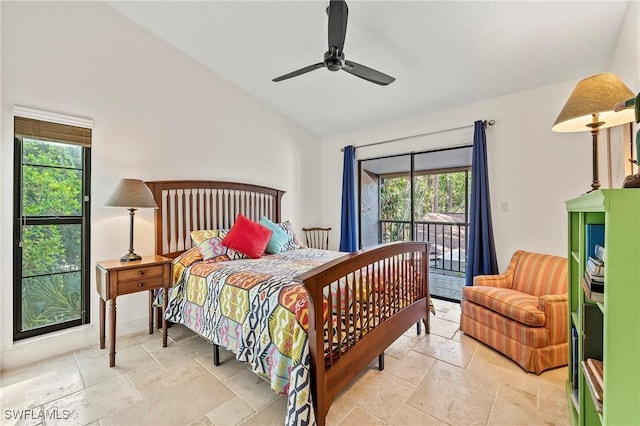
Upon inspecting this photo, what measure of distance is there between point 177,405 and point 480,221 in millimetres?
3355

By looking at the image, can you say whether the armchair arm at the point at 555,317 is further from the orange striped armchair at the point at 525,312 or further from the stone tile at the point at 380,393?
the stone tile at the point at 380,393

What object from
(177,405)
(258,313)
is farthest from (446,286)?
(177,405)

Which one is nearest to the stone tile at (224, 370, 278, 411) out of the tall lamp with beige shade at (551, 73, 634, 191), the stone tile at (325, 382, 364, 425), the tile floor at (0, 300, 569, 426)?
the tile floor at (0, 300, 569, 426)

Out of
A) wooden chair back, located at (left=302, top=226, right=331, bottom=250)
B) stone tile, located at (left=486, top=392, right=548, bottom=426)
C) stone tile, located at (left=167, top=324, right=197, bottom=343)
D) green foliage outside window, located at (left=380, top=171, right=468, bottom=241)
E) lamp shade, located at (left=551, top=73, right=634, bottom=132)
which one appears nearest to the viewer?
lamp shade, located at (left=551, top=73, right=634, bottom=132)

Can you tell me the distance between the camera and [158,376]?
206 cm

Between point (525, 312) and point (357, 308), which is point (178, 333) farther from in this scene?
point (525, 312)

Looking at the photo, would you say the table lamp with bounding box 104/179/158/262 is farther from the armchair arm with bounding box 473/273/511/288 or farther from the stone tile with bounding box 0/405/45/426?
the armchair arm with bounding box 473/273/511/288

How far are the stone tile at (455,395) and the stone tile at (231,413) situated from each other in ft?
3.33

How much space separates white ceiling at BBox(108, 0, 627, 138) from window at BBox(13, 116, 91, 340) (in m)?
1.47

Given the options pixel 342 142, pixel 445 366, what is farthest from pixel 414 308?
pixel 342 142

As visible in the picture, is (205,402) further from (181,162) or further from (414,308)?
(181,162)

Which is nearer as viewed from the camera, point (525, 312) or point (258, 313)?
point (258, 313)

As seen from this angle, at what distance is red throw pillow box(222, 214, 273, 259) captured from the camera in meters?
2.88

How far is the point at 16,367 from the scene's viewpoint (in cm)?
218
